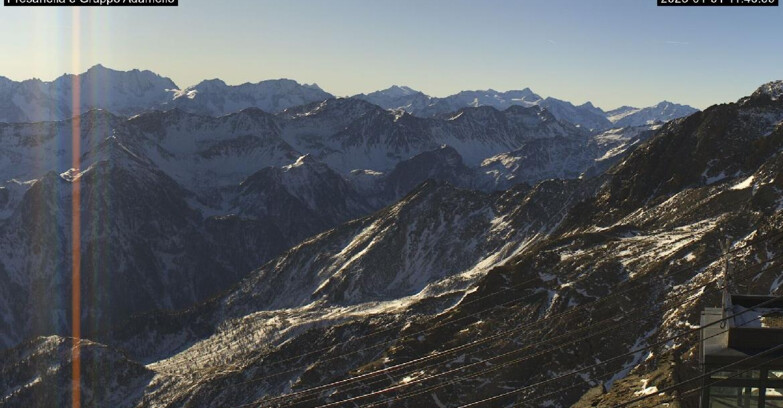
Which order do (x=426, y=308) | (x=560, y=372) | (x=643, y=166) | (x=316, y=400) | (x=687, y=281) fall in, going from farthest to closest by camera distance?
(x=643, y=166), (x=426, y=308), (x=316, y=400), (x=687, y=281), (x=560, y=372)

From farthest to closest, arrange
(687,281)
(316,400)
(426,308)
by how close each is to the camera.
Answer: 1. (426,308)
2. (316,400)
3. (687,281)

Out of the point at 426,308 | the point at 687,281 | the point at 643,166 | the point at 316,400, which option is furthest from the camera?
the point at 643,166

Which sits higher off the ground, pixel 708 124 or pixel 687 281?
pixel 708 124

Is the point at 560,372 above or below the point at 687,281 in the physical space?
below

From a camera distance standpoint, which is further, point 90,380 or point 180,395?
point 90,380

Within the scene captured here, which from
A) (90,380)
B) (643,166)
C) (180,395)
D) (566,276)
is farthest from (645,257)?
(90,380)

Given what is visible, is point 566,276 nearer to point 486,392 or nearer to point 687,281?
point 687,281

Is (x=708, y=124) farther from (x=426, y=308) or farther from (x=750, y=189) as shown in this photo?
(x=426, y=308)

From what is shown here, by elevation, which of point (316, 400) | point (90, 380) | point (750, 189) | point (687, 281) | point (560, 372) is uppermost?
point (750, 189)

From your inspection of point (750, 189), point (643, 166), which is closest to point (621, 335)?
point (750, 189)
